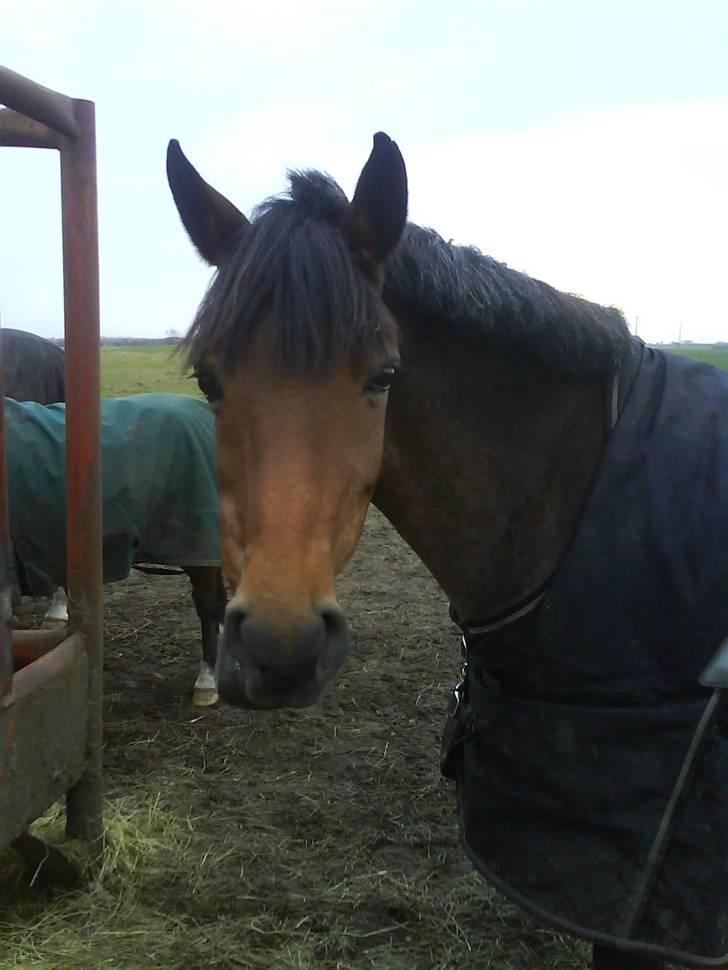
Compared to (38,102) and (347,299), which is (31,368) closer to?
(38,102)

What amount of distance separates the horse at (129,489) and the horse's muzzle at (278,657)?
2604 mm

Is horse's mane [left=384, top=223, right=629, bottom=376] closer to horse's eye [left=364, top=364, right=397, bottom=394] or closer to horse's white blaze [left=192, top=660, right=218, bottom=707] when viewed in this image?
horse's eye [left=364, top=364, right=397, bottom=394]

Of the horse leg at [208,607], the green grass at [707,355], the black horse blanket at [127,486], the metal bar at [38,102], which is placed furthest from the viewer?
the green grass at [707,355]

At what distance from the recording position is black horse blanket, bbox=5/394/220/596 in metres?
3.79

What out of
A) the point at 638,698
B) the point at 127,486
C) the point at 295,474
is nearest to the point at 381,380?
→ the point at 295,474

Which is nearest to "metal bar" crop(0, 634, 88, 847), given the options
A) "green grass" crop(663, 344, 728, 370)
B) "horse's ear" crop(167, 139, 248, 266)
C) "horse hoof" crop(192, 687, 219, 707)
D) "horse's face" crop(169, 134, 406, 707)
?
"horse's face" crop(169, 134, 406, 707)

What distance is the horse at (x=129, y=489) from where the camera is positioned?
3.79m

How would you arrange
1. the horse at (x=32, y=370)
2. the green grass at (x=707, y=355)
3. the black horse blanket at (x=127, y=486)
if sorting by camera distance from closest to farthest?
the black horse blanket at (x=127, y=486), the horse at (x=32, y=370), the green grass at (x=707, y=355)

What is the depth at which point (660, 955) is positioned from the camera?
1754 millimetres

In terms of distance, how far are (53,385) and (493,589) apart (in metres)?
5.21

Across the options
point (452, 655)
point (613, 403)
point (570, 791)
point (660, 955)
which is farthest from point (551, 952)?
point (452, 655)

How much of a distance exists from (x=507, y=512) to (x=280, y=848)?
1.89 meters

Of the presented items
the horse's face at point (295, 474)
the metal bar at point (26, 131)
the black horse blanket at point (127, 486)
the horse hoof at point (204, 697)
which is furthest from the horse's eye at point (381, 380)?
the horse hoof at point (204, 697)

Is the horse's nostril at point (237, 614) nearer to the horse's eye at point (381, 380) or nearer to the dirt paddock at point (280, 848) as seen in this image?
the horse's eye at point (381, 380)
